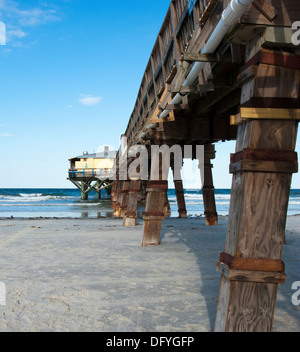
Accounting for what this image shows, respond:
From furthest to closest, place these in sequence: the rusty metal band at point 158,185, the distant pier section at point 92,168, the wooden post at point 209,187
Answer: the distant pier section at point 92,168
the wooden post at point 209,187
the rusty metal band at point 158,185

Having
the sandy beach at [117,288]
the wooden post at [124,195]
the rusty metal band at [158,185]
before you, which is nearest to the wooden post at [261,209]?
the sandy beach at [117,288]

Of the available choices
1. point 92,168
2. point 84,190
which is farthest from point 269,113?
point 84,190

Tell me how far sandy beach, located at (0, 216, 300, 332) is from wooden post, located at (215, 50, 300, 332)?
34.5 inches

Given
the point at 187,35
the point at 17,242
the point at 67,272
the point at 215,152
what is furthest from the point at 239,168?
the point at 215,152

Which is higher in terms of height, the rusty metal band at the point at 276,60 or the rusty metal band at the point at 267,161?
the rusty metal band at the point at 276,60

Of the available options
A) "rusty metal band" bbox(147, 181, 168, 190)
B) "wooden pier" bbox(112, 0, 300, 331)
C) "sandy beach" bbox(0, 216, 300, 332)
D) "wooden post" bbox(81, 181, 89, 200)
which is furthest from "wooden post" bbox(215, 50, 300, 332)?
"wooden post" bbox(81, 181, 89, 200)

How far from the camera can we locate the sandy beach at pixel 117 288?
3.99 metres

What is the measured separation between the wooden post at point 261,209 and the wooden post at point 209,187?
9.23 metres

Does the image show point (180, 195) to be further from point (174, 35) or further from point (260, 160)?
point (260, 160)

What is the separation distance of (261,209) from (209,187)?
9891 mm

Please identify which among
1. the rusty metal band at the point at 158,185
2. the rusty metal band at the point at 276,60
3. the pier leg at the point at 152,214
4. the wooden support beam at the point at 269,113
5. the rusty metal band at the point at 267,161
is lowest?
the pier leg at the point at 152,214

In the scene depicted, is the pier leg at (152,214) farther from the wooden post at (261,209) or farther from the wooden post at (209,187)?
the wooden post at (261,209)

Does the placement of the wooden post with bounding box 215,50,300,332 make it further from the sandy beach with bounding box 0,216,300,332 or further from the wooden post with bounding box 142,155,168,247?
the wooden post with bounding box 142,155,168,247

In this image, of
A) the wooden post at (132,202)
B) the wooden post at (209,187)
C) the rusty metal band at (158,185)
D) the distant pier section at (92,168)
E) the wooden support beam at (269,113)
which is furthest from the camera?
the distant pier section at (92,168)
